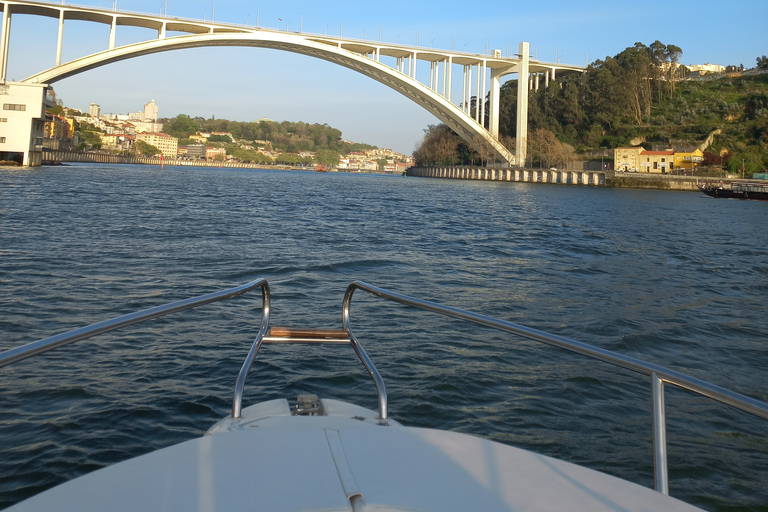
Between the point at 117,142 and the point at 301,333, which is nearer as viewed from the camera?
the point at 301,333

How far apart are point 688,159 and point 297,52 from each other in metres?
30.4

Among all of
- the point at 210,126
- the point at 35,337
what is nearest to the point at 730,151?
the point at 35,337

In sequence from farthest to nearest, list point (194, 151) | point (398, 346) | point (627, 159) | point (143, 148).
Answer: point (194, 151), point (143, 148), point (627, 159), point (398, 346)

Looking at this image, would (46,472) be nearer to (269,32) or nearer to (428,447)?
(428,447)

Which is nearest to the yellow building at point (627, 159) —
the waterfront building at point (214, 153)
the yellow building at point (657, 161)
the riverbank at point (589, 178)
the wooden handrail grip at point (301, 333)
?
the yellow building at point (657, 161)

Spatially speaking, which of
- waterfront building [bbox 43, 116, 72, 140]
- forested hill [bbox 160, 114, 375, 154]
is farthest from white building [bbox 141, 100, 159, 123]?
waterfront building [bbox 43, 116, 72, 140]

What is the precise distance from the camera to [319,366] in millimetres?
3826

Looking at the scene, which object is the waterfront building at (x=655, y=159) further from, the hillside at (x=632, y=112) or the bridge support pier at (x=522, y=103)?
the bridge support pier at (x=522, y=103)

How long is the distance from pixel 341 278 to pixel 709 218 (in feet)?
56.0

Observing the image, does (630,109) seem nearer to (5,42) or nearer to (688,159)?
(688,159)

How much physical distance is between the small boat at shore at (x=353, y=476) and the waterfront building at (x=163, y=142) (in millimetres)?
121414

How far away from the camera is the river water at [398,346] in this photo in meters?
2.87

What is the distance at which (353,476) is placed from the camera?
1.05 m

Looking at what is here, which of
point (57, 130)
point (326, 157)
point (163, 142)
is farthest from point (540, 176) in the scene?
point (326, 157)
